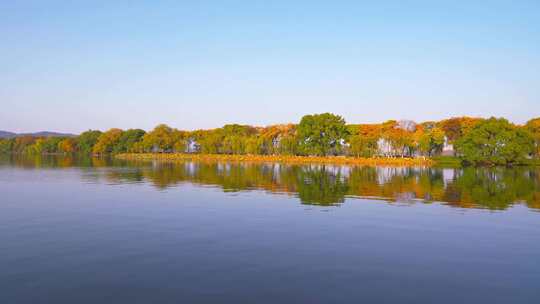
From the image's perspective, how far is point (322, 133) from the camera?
113m

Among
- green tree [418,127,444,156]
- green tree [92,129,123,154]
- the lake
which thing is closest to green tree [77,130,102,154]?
green tree [92,129,123,154]

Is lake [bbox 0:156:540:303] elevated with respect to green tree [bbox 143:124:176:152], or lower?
lower

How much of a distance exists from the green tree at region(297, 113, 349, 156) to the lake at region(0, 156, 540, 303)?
84.3 meters

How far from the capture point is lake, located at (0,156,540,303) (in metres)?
10.3

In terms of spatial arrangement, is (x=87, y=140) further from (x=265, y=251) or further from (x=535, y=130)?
(x=265, y=251)

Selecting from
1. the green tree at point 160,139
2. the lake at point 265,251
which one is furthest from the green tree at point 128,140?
the lake at point 265,251

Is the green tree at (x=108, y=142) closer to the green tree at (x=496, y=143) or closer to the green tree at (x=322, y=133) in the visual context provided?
the green tree at (x=322, y=133)

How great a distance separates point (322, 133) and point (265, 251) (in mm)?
99899

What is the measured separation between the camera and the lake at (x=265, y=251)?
1029 cm

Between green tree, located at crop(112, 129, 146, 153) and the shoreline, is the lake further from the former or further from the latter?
green tree, located at crop(112, 129, 146, 153)

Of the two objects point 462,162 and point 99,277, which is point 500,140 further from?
point 99,277

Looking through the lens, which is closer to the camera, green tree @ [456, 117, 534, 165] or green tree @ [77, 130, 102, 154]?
green tree @ [456, 117, 534, 165]

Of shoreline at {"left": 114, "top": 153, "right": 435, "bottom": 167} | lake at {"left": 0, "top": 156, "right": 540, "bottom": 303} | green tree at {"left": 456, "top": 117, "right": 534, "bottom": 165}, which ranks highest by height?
green tree at {"left": 456, "top": 117, "right": 534, "bottom": 165}

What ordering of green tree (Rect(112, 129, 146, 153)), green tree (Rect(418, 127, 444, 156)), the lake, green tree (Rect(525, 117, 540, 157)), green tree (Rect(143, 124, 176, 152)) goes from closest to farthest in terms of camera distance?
the lake → green tree (Rect(525, 117, 540, 157)) → green tree (Rect(418, 127, 444, 156)) → green tree (Rect(143, 124, 176, 152)) → green tree (Rect(112, 129, 146, 153))
